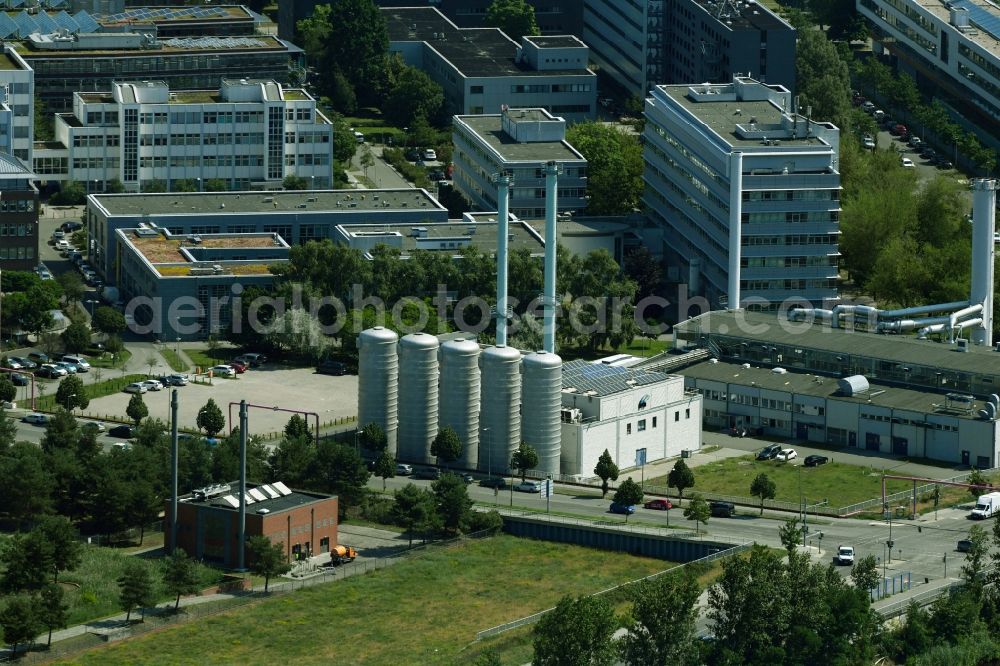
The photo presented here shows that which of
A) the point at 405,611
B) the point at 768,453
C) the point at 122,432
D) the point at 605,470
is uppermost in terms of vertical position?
the point at 605,470

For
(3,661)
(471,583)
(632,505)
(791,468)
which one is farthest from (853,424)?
(3,661)

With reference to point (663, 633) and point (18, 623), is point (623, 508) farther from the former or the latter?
point (18, 623)

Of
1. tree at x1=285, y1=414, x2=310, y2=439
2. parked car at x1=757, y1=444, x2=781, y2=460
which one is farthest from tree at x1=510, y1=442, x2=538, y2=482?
parked car at x1=757, y1=444, x2=781, y2=460

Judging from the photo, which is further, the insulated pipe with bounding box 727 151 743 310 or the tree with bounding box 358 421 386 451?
the insulated pipe with bounding box 727 151 743 310

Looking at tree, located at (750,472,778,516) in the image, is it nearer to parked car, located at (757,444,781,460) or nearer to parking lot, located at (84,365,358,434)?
parked car, located at (757,444,781,460)

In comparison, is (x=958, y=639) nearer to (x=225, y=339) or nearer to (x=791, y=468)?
(x=791, y=468)

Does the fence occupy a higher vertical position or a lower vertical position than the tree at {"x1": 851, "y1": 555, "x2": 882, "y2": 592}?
lower

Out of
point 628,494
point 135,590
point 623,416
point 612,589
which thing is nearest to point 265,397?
point 623,416
